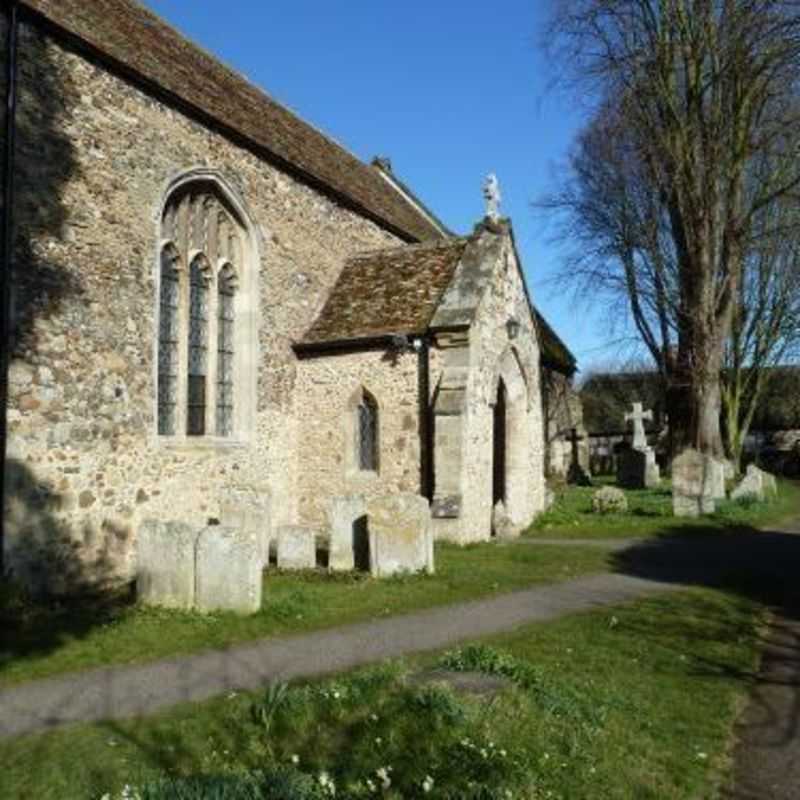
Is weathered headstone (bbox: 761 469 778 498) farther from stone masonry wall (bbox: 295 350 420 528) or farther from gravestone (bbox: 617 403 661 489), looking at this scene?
stone masonry wall (bbox: 295 350 420 528)

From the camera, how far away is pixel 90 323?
1205 cm

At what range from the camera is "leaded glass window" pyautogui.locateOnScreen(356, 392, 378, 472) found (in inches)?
663

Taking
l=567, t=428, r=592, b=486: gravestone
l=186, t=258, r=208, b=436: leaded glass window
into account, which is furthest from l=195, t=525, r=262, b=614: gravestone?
l=567, t=428, r=592, b=486: gravestone

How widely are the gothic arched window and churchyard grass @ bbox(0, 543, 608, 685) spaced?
3.46 meters

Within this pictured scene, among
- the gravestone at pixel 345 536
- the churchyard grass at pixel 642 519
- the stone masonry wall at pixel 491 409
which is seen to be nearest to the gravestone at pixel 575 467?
the churchyard grass at pixel 642 519

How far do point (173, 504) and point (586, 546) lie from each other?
710 cm

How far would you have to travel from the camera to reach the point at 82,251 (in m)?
12.0

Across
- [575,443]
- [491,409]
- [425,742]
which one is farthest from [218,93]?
[575,443]

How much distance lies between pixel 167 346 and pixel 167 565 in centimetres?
491

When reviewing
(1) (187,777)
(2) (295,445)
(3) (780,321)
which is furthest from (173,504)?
(3) (780,321)

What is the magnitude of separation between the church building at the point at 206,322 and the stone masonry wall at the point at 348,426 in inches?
1.6

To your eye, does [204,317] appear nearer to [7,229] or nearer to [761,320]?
[7,229]

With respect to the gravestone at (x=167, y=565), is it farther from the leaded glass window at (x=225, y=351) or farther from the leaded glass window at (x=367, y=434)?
the leaded glass window at (x=367, y=434)

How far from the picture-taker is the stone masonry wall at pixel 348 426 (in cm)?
1636
